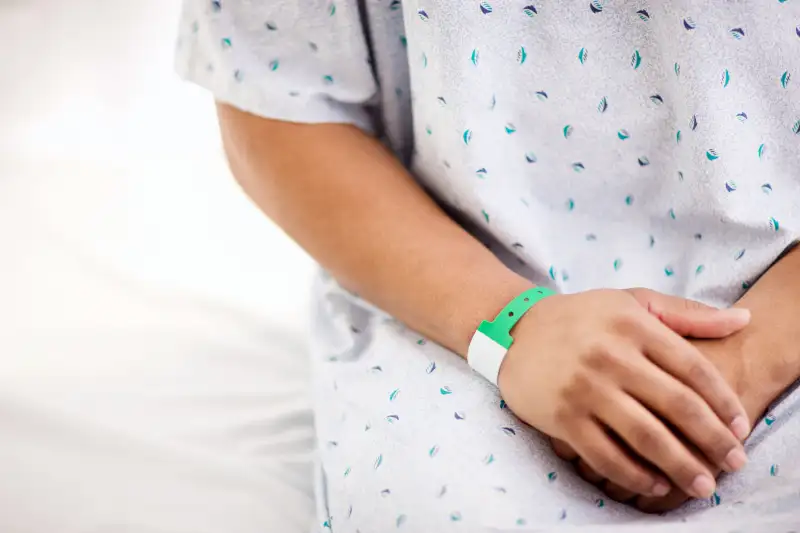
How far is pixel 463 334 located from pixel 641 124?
210mm

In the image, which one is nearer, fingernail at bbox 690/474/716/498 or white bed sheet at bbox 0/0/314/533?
fingernail at bbox 690/474/716/498

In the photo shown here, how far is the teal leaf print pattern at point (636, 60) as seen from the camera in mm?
555

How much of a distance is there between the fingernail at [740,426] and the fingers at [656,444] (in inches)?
1.2

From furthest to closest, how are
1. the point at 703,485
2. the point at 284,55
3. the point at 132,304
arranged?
the point at 132,304, the point at 284,55, the point at 703,485

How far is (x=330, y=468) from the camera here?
1.89 feet

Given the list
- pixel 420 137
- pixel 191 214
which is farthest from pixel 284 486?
pixel 191 214

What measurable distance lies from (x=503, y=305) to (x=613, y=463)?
135 mm

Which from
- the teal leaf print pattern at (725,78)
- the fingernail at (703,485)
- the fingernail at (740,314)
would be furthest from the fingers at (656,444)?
the teal leaf print pattern at (725,78)

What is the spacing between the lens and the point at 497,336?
21.1 inches

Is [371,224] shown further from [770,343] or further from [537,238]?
[770,343]

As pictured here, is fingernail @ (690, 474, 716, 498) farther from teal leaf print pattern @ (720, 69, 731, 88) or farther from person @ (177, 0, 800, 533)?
teal leaf print pattern @ (720, 69, 731, 88)

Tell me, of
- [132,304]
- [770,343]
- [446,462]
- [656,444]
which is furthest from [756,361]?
[132,304]

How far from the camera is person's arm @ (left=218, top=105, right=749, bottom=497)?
48 cm

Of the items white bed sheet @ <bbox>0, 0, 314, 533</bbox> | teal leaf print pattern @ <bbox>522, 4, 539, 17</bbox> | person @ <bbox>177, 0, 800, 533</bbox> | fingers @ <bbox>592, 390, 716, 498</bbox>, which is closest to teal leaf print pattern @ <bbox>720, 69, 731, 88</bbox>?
person @ <bbox>177, 0, 800, 533</bbox>
